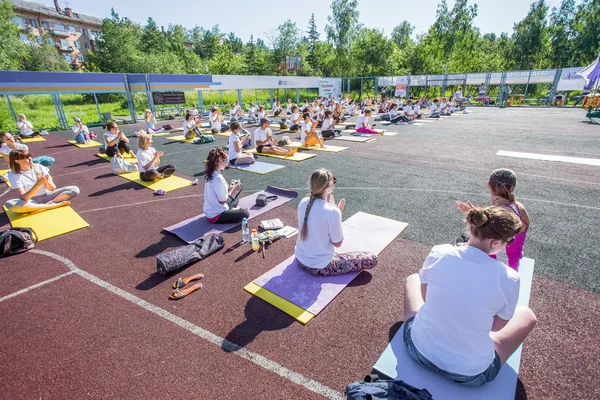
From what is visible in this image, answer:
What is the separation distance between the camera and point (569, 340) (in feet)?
9.19

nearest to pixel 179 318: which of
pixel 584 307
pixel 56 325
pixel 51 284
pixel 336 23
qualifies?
pixel 56 325

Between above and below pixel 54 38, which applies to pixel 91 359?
below

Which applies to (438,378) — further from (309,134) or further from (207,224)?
(309,134)

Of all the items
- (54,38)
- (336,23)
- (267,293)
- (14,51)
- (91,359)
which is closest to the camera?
(91,359)

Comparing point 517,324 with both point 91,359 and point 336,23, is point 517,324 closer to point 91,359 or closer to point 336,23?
point 91,359

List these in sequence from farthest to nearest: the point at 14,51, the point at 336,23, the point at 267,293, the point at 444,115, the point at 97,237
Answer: the point at 336,23
the point at 14,51
the point at 444,115
the point at 97,237
the point at 267,293

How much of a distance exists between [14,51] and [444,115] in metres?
42.2

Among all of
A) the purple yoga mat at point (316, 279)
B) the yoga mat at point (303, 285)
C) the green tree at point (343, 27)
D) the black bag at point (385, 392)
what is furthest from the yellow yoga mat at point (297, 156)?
the green tree at point (343, 27)

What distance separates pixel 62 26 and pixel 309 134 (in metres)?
73.4

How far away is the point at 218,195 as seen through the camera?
501 cm

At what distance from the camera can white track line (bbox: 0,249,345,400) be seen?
7.98 ft

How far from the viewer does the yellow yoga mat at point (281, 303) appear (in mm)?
3146

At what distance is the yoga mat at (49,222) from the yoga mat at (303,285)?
416 centimetres

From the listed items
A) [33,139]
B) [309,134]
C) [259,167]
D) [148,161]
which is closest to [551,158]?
[309,134]
